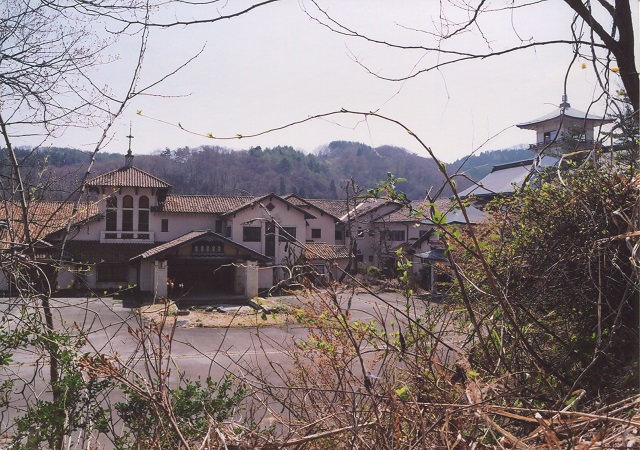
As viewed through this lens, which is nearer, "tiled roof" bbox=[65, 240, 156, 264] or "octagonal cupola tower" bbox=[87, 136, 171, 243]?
"tiled roof" bbox=[65, 240, 156, 264]

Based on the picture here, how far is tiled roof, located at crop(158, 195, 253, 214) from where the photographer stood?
2667cm

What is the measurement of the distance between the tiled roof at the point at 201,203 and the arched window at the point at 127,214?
1.48 meters

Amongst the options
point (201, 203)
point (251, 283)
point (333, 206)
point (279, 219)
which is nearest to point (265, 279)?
point (251, 283)

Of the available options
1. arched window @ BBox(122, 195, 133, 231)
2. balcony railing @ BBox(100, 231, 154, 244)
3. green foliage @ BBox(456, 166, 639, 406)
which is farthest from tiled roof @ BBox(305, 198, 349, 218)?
green foliage @ BBox(456, 166, 639, 406)

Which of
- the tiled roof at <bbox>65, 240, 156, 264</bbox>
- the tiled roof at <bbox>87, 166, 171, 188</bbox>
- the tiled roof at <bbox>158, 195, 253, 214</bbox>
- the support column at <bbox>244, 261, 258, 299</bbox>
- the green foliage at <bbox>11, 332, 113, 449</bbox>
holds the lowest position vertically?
the support column at <bbox>244, 261, 258, 299</bbox>

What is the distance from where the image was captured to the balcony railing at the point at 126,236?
25594 millimetres

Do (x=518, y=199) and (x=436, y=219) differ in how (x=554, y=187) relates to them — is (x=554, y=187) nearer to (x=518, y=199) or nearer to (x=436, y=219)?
(x=518, y=199)

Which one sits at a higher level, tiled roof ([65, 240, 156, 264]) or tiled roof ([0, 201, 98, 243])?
tiled roof ([0, 201, 98, 243])

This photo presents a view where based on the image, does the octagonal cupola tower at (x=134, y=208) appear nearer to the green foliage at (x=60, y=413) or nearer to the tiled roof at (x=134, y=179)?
the tiled roof at (x=134, y=179)

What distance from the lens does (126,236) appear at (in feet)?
84.7

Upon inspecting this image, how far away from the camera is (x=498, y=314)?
244 centimetres

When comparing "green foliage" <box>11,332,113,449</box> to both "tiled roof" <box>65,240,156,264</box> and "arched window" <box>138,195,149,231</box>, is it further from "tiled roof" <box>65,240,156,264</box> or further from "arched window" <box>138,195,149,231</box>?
"arched window" <box>138,195,149,231</box>

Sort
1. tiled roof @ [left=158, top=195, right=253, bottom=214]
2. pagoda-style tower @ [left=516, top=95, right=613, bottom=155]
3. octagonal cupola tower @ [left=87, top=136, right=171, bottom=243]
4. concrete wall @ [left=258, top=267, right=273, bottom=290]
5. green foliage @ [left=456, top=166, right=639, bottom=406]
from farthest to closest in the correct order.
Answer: tiled roof @ [left=158, top=195, right=253, bottom=214] → concrete wall @ [left=258, top=267, right=273, bottom=290] → octagonal cupola tower @ [left=87, top=136, right=171, bottom=243] → pagoda-style tower @ [left=516, top=95, right=613, bottom=155] → green foliage @ [left=456, top=166, right=639, bottom=406]

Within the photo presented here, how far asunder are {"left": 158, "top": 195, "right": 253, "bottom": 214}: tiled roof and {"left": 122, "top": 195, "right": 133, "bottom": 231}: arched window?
4.87 ft
